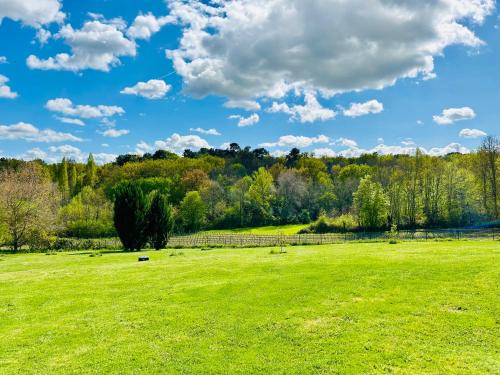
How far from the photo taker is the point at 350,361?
8992 mm

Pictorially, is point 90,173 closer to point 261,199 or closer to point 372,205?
point 261,199

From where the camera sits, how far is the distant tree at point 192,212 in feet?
285

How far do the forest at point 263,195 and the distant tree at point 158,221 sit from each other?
844 millimetres

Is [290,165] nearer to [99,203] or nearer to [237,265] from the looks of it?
[99,203]

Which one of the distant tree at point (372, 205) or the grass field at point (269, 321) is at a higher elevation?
the distant tree at point (372, 205)

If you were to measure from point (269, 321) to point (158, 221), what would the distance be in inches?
1323

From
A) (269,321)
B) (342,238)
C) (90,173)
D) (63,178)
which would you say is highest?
(90,173)

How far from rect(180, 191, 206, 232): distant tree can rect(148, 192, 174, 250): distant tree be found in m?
41.9

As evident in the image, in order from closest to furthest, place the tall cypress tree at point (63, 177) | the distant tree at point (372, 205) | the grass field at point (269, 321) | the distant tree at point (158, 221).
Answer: the grass field at point (269, 321) → the distant tree at point (158, 221) → the distant tree at point (372, 205) → the tall cypress tree at point (63, 177)

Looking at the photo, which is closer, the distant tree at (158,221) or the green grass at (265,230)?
the distant tree at (158,221)

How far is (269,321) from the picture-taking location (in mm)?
11914

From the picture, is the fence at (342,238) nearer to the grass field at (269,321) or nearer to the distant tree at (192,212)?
the distant tree at (192,212)

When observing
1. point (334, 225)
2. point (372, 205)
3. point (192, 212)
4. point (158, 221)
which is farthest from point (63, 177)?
point (372, 205)

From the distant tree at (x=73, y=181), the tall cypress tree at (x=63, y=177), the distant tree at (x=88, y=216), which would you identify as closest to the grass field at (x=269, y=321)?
the distant tree at (x=88, y=216)
